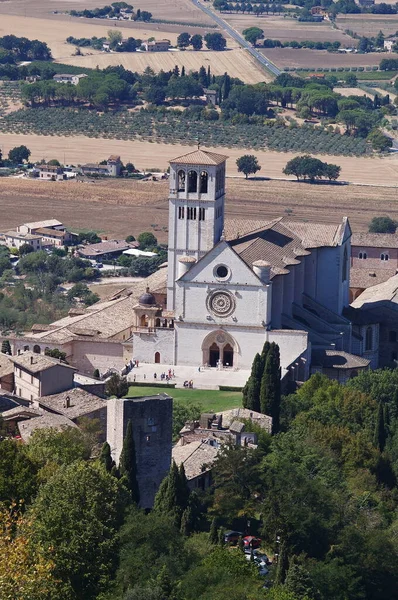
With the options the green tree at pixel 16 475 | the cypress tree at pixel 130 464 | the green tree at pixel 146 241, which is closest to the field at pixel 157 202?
the green tree at pixel 146 241

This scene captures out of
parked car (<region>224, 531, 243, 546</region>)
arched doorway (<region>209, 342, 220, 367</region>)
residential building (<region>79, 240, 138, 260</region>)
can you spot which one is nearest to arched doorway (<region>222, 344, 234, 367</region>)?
arched doorway (<region>209, 342, 220, 367</region>)

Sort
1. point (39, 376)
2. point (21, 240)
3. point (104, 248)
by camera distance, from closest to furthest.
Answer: point (39, 376) → point (104, 248) → point (21, 240)

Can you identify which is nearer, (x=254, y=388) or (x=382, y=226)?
(x=254, y=388)

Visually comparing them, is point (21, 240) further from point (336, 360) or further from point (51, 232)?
point (336, 360)

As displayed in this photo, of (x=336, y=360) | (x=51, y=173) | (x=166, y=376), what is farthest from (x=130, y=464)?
(x=51, y=173)

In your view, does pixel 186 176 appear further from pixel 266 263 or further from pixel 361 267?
pixel 361 267

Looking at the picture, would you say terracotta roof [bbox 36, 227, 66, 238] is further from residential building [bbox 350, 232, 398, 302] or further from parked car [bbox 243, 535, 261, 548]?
parked car [bbox 243, 535, 261, 548]
